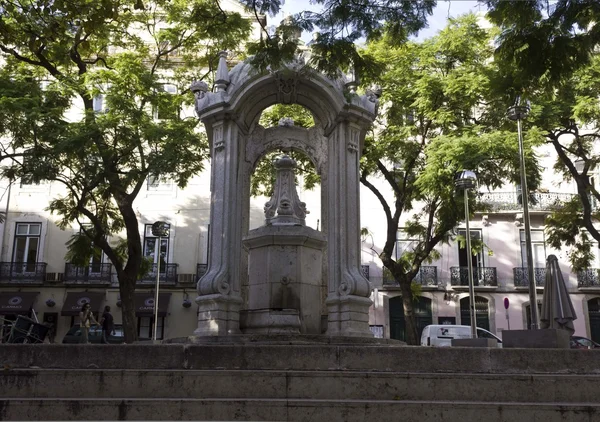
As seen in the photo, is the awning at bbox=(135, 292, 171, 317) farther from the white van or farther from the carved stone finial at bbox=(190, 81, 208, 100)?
the carved stone finial at bbox=(190, 81, 208, 100)

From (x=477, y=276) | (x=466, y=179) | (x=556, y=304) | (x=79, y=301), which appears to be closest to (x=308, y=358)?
(x=556, y=304)

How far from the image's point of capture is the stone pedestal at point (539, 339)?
9.27 m

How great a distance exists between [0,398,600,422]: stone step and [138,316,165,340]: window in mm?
26132

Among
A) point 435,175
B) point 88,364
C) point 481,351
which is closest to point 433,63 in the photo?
point 435,175

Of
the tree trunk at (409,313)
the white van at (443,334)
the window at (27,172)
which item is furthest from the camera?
the white van at (443,334)

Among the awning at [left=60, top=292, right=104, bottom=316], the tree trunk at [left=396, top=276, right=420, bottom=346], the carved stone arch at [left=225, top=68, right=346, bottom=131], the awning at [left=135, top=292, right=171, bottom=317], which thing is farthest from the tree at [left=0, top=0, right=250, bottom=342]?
the awning at [left=60, top=292, right=104, bottom=316]

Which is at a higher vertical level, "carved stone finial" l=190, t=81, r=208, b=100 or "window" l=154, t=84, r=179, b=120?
"window" l=154, t=84, r=179, b=120

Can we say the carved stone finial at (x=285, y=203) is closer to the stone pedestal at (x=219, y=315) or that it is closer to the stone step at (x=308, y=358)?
the stone pedestal at (x=219, y=315)

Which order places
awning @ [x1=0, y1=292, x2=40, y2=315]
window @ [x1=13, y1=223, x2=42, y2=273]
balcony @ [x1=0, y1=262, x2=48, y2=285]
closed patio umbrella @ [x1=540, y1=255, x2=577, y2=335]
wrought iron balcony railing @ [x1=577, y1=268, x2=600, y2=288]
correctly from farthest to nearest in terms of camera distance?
wrought iron balcony railing @ [x1=577, y1=268, x2=600, y2=288], window @ [x1=13, y1=223, x2=42, y2=273], balcony @ [x1=0, y1=262, x2=48, y2=285], awning @ [x1=0, y1=292, x2=40, y2=315], closed patio umbrella @ [x1=540, y1=255, x2=577, y2=335]

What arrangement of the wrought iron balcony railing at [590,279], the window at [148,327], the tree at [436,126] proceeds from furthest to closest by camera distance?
the wrought iron balcony railing at [590,279] → the window at [148,327] → the tree at [436,126]

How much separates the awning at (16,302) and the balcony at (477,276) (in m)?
20.8

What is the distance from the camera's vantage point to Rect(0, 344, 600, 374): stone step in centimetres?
795

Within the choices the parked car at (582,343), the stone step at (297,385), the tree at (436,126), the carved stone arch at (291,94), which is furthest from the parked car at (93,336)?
the parked car at (582,343)

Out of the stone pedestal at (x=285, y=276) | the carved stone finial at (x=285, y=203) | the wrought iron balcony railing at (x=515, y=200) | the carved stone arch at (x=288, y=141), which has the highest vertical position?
the wrought iron balcony railing at (x=515, y=200)
